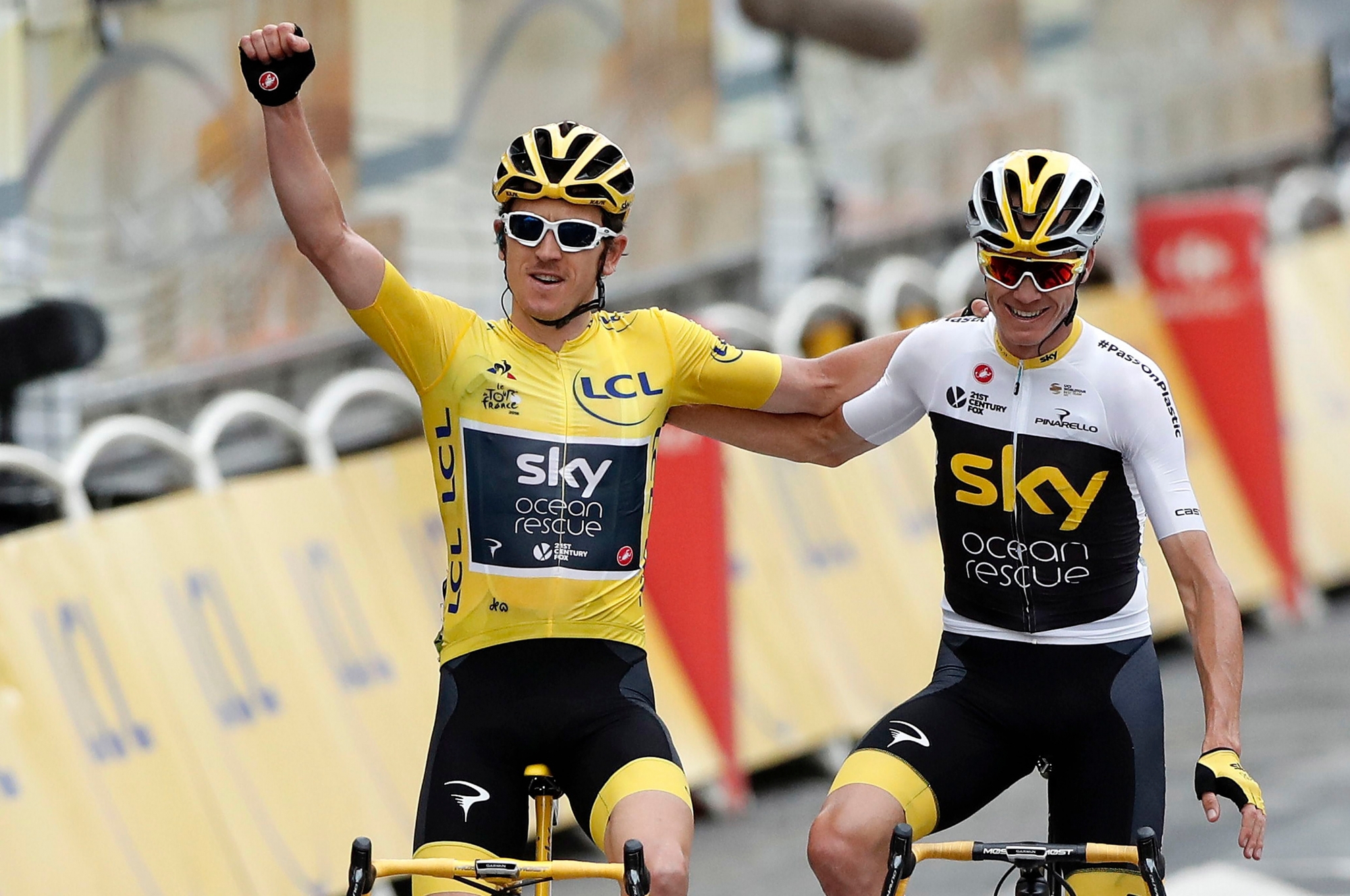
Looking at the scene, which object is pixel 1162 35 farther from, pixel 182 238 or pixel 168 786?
pixel 168 786

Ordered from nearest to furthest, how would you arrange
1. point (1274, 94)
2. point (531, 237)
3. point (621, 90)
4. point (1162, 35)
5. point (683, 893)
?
point (683, 893) < point (531, 237) < point (621, 90) < point (1162, 35) < point (1274, 94)

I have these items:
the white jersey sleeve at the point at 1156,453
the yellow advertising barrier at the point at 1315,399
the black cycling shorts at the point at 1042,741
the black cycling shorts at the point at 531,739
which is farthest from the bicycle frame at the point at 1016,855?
the yellow advertising barrier at the point at 1315,399

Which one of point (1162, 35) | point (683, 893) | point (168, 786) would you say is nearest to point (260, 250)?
point (168, 786)

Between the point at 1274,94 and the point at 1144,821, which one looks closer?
the point at 1144,821

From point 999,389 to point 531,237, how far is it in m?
1.25

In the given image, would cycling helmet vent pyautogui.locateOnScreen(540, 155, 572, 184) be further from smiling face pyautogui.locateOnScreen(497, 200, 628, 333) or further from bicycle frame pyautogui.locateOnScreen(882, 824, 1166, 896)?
bicycle frame pyautogui.locateOnScreen(882, 824, 1166, 896)

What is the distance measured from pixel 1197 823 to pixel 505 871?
210 inches

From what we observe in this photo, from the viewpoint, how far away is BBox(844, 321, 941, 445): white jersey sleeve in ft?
17.3

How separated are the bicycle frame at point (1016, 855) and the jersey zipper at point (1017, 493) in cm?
66

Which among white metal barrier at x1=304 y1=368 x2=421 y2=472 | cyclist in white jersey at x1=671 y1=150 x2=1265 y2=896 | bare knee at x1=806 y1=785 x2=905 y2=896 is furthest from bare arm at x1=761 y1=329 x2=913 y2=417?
white metal barrier at x1=304 y1=368 x2=421 y2=472

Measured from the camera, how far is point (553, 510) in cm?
487

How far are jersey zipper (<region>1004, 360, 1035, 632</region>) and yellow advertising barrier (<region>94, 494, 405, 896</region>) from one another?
334cm

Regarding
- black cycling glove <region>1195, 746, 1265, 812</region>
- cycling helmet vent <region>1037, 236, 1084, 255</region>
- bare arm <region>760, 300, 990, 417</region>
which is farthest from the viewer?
bare arm <region>760, 300, 990, 417</region>

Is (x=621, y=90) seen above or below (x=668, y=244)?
above
